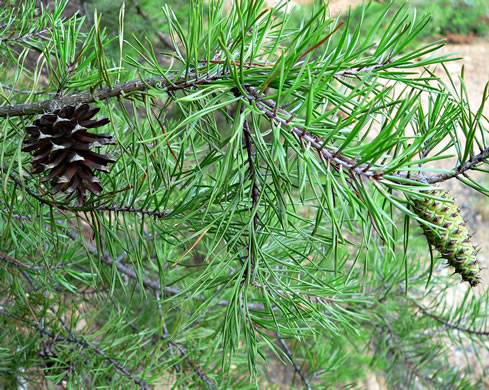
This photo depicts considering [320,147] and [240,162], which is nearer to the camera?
[320,147]

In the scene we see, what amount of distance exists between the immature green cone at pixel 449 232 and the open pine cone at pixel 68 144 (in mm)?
202

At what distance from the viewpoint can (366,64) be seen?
31 centimetres

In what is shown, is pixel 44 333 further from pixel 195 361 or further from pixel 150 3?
pixel 150 3

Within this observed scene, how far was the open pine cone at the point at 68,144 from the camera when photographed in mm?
302

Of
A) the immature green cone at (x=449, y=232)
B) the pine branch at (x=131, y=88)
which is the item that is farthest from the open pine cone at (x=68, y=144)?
the immature green cone at (x=449, y=232)

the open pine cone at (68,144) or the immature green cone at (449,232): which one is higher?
the immature green cone at (449,232)

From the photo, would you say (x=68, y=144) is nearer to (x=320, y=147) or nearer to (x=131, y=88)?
(x=131, y=88)

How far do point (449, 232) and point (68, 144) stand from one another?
246 millimetres

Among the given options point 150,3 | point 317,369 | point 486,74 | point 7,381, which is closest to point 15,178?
point 7,381

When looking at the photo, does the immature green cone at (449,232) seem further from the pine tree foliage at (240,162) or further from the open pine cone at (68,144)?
the open pine cone at (68,144)

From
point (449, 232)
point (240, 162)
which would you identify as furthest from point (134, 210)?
point (449, 232)

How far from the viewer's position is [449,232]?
288 mm

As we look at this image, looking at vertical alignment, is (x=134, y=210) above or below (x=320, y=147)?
below

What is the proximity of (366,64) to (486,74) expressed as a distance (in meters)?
3.47
